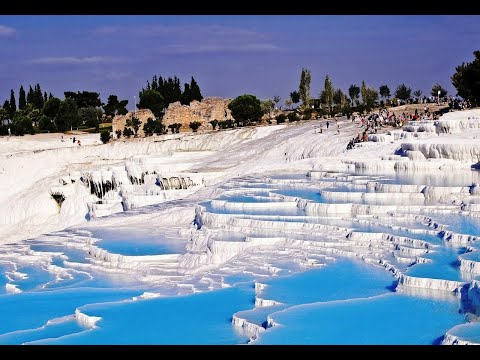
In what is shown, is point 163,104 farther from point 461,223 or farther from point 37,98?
point 461,223

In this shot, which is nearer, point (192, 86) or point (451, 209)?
point (451, 209)

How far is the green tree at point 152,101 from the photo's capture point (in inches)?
1796

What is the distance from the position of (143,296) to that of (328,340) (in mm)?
3124

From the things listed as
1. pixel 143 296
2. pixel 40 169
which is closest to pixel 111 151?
pixel 40 169

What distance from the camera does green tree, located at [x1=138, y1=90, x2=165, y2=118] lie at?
45625 millimetres

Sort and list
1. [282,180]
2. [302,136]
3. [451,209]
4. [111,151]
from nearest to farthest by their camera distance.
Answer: [451,209]
[282,180]
[302,136]
[111,151]

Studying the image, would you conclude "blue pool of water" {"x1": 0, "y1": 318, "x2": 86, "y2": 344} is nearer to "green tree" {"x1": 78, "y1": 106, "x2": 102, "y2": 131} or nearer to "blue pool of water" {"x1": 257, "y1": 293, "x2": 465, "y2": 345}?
"blue pool of water" {"x1": 257, "y1": 293, "x2": 465, "y2": 345}

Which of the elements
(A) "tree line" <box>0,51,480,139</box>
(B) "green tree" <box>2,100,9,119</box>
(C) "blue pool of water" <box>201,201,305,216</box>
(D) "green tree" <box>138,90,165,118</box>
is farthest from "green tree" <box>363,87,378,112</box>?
(C) "blue pool of water" <box>201,201,305,216</box>

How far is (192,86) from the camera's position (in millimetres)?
48938

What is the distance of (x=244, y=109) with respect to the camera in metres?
37.3

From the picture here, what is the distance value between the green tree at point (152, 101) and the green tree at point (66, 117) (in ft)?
12.8
